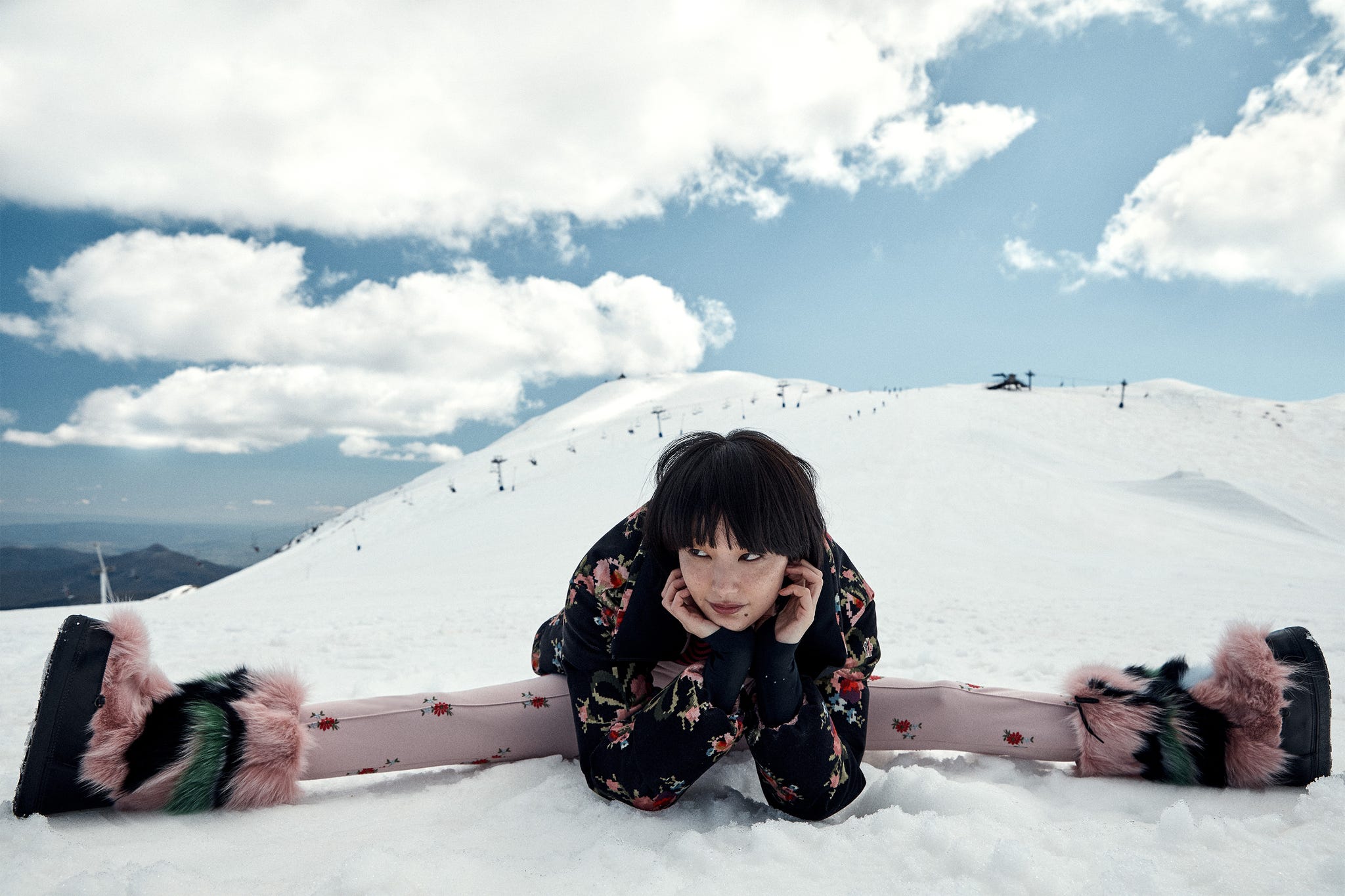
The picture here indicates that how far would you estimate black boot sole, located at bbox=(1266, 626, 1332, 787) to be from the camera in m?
1.80

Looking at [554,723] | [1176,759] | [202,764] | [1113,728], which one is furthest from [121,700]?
[1176,759]

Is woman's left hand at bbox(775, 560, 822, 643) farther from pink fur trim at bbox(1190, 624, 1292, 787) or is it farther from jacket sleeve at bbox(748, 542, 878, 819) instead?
pink fur trim at bbox(1190, 624, 1292, 787)

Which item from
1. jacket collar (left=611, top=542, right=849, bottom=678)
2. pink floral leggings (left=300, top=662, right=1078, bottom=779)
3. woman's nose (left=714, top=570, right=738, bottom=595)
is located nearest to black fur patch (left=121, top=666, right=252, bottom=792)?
pink floral leggings (left=300, top=662, right=1078, bottom=779)

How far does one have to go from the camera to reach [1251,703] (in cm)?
185

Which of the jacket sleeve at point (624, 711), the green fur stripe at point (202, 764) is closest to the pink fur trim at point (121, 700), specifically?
the green fur stripe at point (202, 764)

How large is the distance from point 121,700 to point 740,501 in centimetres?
163

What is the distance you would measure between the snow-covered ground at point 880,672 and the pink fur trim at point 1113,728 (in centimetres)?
7

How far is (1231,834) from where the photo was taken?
57.9 inches

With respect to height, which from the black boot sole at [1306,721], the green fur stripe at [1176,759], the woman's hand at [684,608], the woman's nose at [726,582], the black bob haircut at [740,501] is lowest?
the green fur stripe at [1176,759]

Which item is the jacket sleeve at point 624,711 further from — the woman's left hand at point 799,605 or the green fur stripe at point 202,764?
the green fur stripe at point 202,764

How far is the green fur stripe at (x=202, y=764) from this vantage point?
1.73m

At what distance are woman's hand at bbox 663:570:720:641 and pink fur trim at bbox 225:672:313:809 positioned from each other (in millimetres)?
1115

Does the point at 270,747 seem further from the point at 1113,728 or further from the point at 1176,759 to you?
the point at 1176,759

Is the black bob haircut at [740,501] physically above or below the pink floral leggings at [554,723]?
above
